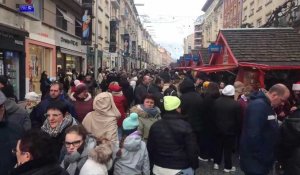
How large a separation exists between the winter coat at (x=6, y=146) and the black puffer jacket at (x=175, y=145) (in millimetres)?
1562

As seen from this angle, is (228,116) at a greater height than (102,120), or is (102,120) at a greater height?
(102,120)

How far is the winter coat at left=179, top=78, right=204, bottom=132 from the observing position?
7.34 m

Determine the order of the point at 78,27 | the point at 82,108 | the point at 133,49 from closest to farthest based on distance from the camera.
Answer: the point at 82,108 → the point at 78,27 → the point at 133,49

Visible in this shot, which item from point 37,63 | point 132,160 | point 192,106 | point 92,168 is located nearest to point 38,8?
point 37,63

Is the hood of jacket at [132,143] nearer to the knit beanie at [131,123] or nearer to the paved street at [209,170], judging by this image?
the knit beanie at [131,123]

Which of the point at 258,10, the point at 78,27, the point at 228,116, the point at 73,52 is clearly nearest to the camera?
the point at 228,116

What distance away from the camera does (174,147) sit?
4246 millimetres

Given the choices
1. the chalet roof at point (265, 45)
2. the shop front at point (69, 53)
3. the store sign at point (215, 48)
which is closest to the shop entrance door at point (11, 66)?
the shop front at point (69, 53)

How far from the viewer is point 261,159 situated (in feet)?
15.7

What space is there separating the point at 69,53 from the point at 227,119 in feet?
67.9

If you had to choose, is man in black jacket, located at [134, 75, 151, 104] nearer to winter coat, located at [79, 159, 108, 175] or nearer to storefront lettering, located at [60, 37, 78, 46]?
winter coat, located at [79, 159, 108, 175]

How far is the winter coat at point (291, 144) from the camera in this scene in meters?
3.84

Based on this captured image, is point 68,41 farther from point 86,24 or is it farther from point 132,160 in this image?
point 132,160

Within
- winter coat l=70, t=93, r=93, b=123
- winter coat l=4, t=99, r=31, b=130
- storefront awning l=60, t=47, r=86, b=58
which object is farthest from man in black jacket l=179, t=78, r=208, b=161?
storefront awning l=60, t=47, r=86, b=58
